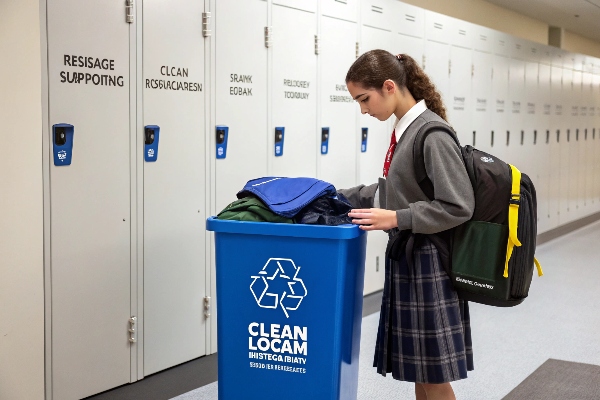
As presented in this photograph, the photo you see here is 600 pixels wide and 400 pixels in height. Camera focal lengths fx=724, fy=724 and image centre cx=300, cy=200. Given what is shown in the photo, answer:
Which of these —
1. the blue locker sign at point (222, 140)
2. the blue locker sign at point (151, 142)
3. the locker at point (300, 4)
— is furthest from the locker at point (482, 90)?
the blue locker sign at point (151, 142)

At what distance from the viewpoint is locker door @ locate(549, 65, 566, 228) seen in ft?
30.2

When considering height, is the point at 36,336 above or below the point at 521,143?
below

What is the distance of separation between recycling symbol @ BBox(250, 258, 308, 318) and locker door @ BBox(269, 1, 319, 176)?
2055 millimetres

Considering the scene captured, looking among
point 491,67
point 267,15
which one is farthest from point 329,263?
point 491,67

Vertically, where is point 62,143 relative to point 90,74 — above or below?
below

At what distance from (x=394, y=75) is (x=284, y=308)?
0.81 m

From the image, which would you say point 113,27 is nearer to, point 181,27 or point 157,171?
point 181,27

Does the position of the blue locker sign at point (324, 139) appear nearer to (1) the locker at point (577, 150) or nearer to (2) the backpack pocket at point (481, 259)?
(2) the backpack pocket at point (481, 259)

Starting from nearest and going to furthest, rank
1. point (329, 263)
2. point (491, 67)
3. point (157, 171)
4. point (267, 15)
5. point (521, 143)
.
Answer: point (329, 263), point (157, 171), point (267, 15), point (491, 67), point (521, 143)

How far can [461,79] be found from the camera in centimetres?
657

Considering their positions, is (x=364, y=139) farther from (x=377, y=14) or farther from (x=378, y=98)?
(x=378, y=98)

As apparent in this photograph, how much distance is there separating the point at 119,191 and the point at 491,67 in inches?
198

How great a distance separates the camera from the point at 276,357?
7.30 feet

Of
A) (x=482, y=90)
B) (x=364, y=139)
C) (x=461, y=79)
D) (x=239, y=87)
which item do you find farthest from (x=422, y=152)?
(x=482, y=90)
